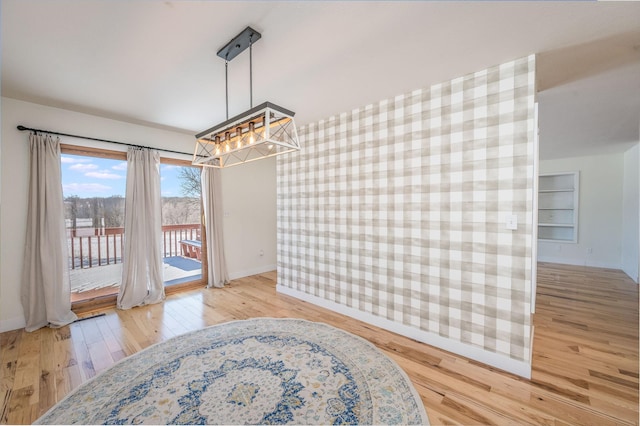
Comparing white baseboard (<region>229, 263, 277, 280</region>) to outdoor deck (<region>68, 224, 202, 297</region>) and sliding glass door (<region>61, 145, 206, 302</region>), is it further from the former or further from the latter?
outdoor deck (<region>68, 224, 202, 297</region>)

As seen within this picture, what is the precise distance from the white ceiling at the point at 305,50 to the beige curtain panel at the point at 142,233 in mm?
872

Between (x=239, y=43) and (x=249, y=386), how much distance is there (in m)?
2.60

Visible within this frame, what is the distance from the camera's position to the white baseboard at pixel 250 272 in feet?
16.1

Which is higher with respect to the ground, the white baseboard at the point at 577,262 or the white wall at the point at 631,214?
the white wall at the point at 631,214

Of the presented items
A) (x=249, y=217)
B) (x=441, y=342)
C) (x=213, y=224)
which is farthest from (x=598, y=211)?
(x=213, y=224)

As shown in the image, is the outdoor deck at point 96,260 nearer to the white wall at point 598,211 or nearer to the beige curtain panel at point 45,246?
the beige curtain panel at point 45,246

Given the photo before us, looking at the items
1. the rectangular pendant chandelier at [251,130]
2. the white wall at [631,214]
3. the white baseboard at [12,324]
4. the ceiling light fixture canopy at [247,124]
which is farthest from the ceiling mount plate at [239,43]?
the white wall at [631,214]

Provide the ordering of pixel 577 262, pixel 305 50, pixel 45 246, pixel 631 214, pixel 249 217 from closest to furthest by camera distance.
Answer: pixel 305 50 < pixel 45 246 < pixel 631 214 < pixel 249 217 < pixel 577 262

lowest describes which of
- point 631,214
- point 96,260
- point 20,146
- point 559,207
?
point 96,260

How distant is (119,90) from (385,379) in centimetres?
378

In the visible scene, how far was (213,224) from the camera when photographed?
4.42 metres

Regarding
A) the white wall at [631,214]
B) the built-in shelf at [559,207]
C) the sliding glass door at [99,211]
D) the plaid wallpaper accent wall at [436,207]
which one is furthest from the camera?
the built-in shelf at [559,207]

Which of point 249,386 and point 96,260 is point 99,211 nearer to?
point 96,260

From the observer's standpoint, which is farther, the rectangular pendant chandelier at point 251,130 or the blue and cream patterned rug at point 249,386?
the rectangular pendant chandelier at point 251,130
